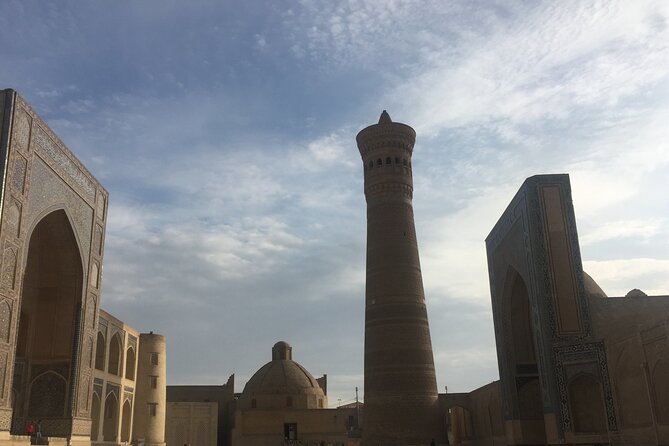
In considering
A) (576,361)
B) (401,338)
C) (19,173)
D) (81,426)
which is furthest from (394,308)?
(19,173)

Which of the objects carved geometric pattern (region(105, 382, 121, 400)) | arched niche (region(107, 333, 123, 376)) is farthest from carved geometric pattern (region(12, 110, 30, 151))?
arched niche (region(107, 333, 123, 376))

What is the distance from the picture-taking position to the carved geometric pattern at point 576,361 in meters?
14.0

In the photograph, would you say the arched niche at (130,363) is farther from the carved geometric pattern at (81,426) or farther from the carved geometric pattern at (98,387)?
the carved geometric pattern at (81,426)

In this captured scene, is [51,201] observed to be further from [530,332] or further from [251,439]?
[251,439]

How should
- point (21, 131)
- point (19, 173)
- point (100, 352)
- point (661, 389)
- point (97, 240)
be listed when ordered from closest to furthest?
point (661, 389)
point (19, 173)
point (21, 131)
point (97, 240)
point (100, 352)

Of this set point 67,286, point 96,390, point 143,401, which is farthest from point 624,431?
point 143,401

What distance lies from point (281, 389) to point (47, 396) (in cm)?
2329

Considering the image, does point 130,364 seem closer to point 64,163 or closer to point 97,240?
point 97,240

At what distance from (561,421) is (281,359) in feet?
86.7

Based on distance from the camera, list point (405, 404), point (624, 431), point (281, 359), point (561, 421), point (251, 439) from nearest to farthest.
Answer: point (624, 431) < point (561, 421) < point (405, 404) < point (251, 439) < point (281, 359)

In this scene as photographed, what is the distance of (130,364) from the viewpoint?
1009 inches

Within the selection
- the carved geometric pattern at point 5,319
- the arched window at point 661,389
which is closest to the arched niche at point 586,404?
the arched window at point 661,389

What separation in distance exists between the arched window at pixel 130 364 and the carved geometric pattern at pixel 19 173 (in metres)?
14.3

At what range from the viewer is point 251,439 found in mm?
34250
